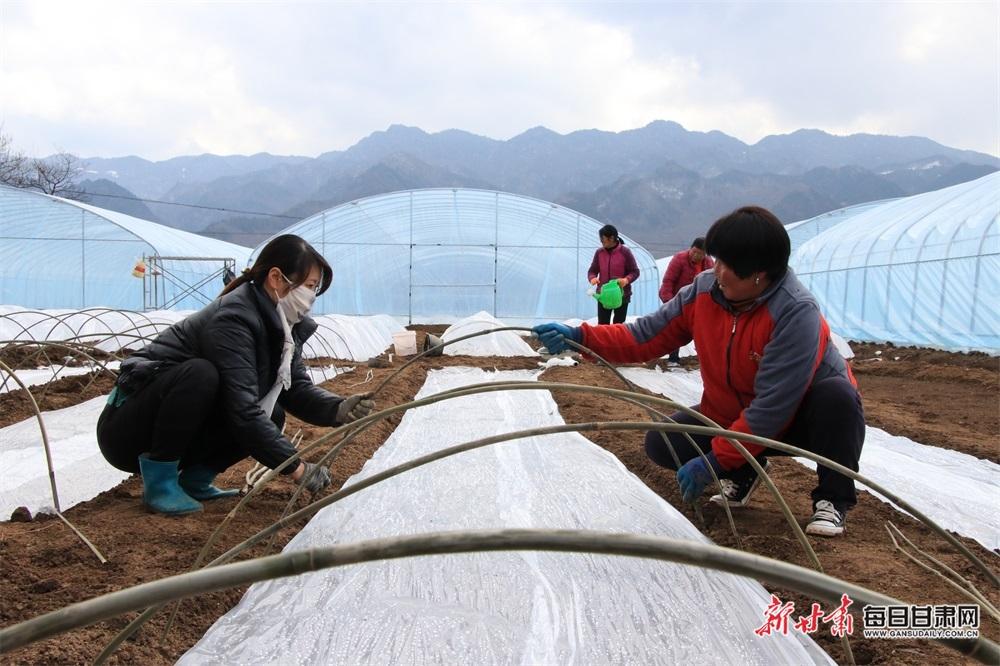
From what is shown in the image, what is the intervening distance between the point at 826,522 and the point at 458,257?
1521cm

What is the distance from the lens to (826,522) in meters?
2.44

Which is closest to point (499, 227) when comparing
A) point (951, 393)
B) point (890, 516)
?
point (951, 393)

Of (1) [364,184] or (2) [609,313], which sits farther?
(1) [364,184]

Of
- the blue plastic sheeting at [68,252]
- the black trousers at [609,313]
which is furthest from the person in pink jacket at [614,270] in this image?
the blue plastic sheeting at [68,252]

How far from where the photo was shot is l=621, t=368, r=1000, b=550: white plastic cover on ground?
9.50 ft

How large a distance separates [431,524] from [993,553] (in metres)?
2.06

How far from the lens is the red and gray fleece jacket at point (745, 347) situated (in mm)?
2334

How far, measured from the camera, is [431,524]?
2463mm

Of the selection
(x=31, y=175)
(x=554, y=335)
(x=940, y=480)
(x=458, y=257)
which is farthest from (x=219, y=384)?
(x=31, y=175)

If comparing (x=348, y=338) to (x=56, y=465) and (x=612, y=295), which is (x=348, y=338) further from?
(x=56, y=465)

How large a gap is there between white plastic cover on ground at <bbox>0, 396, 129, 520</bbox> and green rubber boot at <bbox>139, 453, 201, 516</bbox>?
47 centimetres

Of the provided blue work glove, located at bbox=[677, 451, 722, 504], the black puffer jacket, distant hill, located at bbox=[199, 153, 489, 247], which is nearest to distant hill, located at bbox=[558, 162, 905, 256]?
distant hill, located at bbox=[199, 153, 489, 247]

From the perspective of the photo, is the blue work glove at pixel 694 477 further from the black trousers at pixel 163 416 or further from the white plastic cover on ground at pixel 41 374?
the white plastic cover on ground at pixel 41 374

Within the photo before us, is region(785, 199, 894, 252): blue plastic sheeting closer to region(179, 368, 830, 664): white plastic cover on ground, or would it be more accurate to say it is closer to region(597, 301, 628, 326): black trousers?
region(597, 301, 628, 326): black trousers
